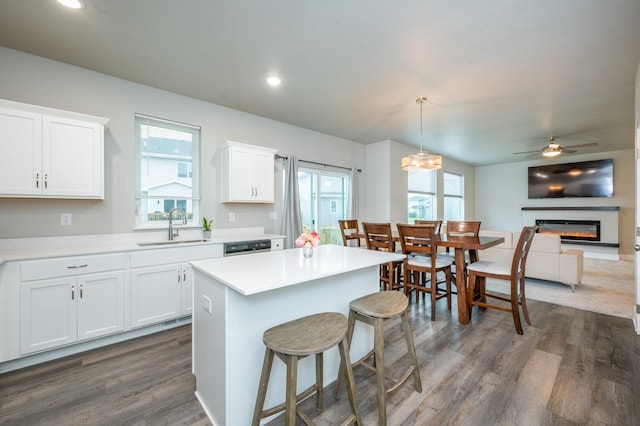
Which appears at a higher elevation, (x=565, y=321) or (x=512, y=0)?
(x=512, y=0)

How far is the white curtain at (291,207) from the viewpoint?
438 cm

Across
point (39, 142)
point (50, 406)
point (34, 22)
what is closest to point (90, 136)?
point (39, 142)

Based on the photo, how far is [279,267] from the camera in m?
1.76

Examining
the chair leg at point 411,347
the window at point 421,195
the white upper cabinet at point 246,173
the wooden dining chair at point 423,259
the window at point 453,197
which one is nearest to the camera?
the chair leg at point 411,347

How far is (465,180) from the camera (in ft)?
27.3

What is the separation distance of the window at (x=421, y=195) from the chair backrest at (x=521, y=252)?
3.53 metres

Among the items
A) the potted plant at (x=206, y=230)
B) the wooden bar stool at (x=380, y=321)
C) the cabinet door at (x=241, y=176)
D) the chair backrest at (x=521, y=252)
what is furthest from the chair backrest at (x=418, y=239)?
the potted plant at (x=206, y=230)

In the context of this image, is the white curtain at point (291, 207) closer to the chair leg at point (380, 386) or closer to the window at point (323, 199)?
the window at point (323, 199)

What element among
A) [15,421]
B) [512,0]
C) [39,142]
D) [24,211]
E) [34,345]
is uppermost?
[512,0]

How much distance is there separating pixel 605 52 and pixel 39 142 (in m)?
5.13

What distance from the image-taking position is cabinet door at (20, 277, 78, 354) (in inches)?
84.4

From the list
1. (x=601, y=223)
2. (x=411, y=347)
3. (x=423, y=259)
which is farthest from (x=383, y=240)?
(x=601, y=223)

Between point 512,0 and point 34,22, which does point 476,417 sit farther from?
point 34,22

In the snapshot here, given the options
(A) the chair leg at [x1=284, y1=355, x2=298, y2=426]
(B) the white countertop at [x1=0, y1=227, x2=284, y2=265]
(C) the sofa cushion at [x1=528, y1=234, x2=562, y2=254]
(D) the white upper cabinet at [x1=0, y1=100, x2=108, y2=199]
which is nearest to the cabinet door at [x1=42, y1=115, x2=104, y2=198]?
(D) the white upper cabinet at [x1=0, y1=100, x2=108, y2=199]
